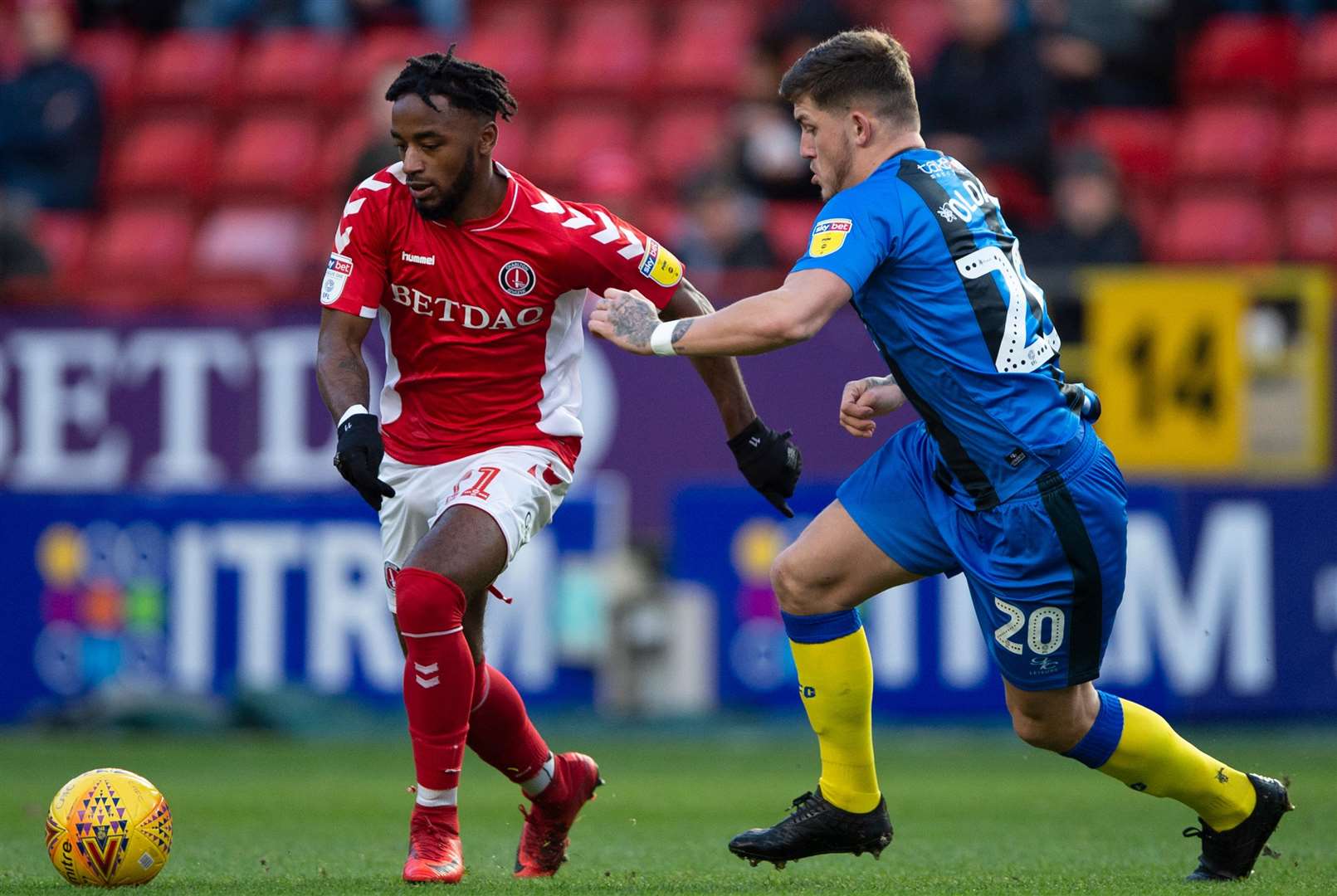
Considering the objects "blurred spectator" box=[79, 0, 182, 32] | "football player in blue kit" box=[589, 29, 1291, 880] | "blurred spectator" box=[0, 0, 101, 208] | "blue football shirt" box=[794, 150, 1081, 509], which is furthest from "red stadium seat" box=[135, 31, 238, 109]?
"blue football shirt" box=[794, 150, 1081, 509]

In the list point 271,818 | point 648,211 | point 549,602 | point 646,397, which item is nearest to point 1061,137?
point 648,211

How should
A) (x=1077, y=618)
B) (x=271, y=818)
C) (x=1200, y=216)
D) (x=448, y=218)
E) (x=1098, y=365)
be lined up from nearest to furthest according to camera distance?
(x=1077, y=618)
(x=448, y=218)
(x=271, y=818)
(x=1098, y=365)
(x=1200, y=216)

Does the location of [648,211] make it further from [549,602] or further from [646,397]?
[549,602]

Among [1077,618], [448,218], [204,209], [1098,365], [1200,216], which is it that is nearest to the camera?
[1077,618]

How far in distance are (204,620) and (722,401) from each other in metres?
5.37

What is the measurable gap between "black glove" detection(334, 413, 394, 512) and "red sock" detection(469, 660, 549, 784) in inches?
30.0

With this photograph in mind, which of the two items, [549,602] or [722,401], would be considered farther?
[549,602]

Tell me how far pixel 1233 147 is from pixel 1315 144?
50 cm

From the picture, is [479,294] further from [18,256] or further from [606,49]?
[606,49]

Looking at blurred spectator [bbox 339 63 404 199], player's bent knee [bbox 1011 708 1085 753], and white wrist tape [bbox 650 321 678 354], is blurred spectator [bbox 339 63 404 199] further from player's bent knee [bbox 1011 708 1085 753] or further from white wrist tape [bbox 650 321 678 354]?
player's bent knee [bbox 1011 708 1085 753]

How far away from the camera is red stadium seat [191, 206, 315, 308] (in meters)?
12.5

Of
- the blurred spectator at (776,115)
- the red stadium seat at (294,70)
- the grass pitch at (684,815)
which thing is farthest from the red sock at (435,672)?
the red stadium seat at (294,70)

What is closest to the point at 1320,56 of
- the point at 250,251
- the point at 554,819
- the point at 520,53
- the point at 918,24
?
the point at 918,24

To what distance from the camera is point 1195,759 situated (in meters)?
5.54
